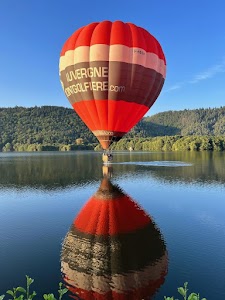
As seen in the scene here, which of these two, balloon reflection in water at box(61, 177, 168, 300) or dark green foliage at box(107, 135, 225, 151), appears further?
dark green foliage at box(107, 135, 225, 151)

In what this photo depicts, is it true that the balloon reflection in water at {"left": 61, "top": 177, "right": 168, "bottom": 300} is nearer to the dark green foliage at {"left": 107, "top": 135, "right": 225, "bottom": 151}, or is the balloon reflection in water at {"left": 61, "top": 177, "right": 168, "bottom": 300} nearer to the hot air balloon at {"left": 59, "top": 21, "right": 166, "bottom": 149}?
the hot air balloon at {"left": 59, "top": 21, "right": 166, "bottom": 149}

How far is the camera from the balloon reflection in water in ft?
40.5

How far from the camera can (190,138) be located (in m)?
146

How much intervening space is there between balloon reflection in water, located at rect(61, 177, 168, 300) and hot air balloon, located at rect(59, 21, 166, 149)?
1220 centimetres

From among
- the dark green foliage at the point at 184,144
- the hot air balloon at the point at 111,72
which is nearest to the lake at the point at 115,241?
the hot air balloon at the point at 111,72

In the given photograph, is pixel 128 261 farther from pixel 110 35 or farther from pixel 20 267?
pixel 110 35

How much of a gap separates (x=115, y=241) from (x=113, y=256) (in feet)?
7.78

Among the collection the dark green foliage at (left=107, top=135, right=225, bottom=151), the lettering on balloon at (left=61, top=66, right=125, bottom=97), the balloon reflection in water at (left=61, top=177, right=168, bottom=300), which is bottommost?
the balloon reflection in water at (left=61, top=177, right=168, bottom=300)

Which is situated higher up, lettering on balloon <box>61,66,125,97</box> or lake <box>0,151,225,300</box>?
lettering on balloon <box>61,66,125,97</box>

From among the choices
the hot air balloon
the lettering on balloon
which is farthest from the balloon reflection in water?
the lettering on balloon

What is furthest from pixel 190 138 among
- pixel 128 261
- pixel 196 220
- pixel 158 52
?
pixel 128 261

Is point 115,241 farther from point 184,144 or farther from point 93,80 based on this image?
point 184,144

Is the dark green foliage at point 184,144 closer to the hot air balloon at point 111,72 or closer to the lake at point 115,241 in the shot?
the lake at point 115,241

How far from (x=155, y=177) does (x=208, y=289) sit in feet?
119
